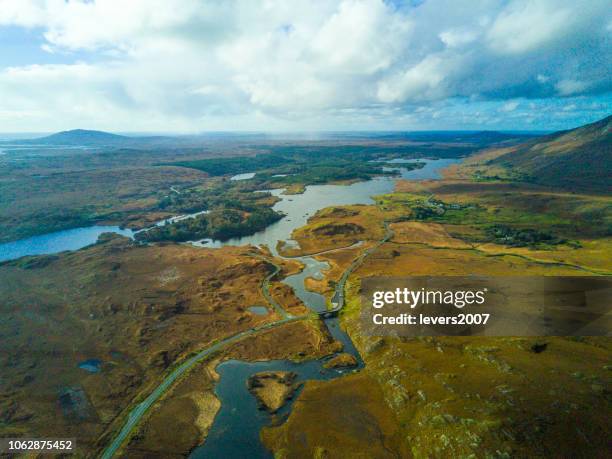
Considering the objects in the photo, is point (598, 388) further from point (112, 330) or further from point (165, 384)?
point (112, 330)

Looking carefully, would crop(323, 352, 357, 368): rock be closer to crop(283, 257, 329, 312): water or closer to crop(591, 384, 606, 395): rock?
crop(283, 257, 329, 312): water

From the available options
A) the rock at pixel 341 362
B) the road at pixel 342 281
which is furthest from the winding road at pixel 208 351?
the rock at pixel 341 362

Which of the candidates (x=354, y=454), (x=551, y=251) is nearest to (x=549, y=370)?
(x=354, y=454)

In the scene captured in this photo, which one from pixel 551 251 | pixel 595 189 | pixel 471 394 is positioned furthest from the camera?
pixel 595 189

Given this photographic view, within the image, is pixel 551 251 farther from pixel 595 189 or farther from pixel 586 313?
pixel 595 189

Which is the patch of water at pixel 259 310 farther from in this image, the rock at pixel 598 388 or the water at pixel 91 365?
the rock at pixel 598 388

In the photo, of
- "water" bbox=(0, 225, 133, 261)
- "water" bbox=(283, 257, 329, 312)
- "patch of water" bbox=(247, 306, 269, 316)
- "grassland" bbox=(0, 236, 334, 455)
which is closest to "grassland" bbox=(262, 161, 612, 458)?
"water" bbox=(283, 257, 329, 312)
